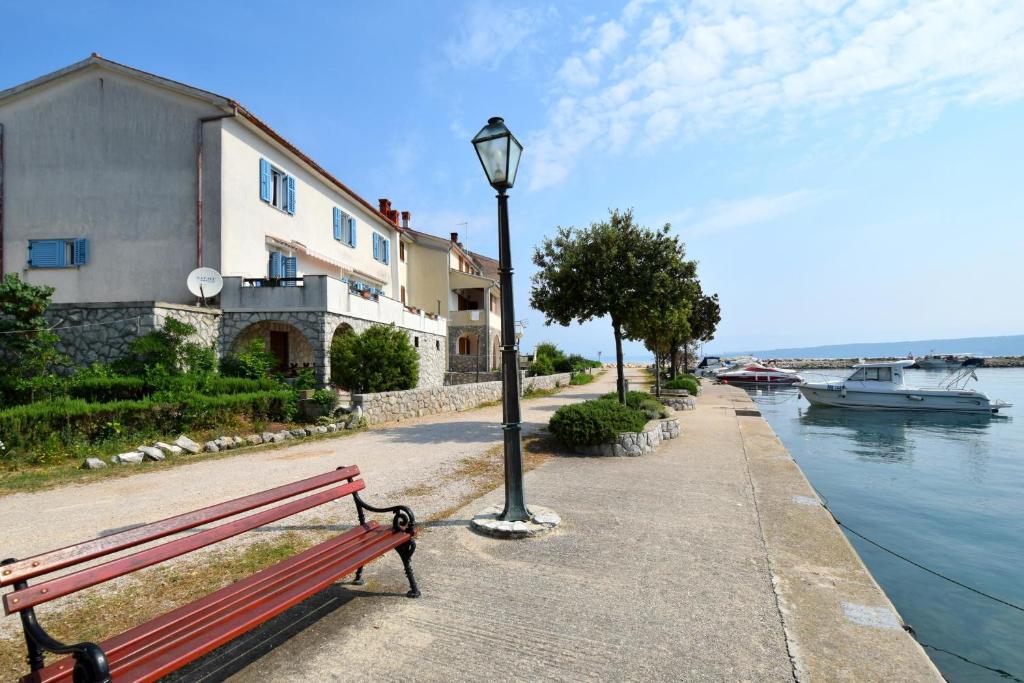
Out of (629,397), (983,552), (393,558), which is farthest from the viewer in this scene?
(629,397)

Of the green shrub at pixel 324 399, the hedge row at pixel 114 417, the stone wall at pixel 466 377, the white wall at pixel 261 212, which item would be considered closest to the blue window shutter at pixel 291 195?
the white wall at pixel 261 212

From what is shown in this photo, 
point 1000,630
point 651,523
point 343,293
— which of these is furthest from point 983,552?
point 343,293

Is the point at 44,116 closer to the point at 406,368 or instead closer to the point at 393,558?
the point at 406,368

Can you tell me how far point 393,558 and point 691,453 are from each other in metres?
7.06

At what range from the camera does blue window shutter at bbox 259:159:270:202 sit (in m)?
17.0

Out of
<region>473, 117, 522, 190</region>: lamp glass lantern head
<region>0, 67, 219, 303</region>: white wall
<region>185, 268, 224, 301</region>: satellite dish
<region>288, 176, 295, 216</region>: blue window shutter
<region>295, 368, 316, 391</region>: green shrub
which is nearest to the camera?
<region>473, 117, 522, 190</region>: lamp glass lantern head

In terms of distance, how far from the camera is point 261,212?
56.0ft

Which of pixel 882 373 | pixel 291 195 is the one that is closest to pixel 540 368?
pixel 882 373

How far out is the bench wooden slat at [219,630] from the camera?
2283 mm

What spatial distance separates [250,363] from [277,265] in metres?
4.72

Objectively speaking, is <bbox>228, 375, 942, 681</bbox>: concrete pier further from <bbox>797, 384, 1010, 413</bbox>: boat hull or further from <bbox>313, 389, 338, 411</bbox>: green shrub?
<bbox>797, 384, 1010, 413</bbox>: boat hull

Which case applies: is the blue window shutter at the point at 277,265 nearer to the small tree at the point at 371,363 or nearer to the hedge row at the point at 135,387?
the small tree at the point at 371,363

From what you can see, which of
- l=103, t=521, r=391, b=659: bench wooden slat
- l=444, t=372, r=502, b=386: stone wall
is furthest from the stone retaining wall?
l=444, t=372, r=502, b=386: stone wall

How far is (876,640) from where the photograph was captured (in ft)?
10.7
